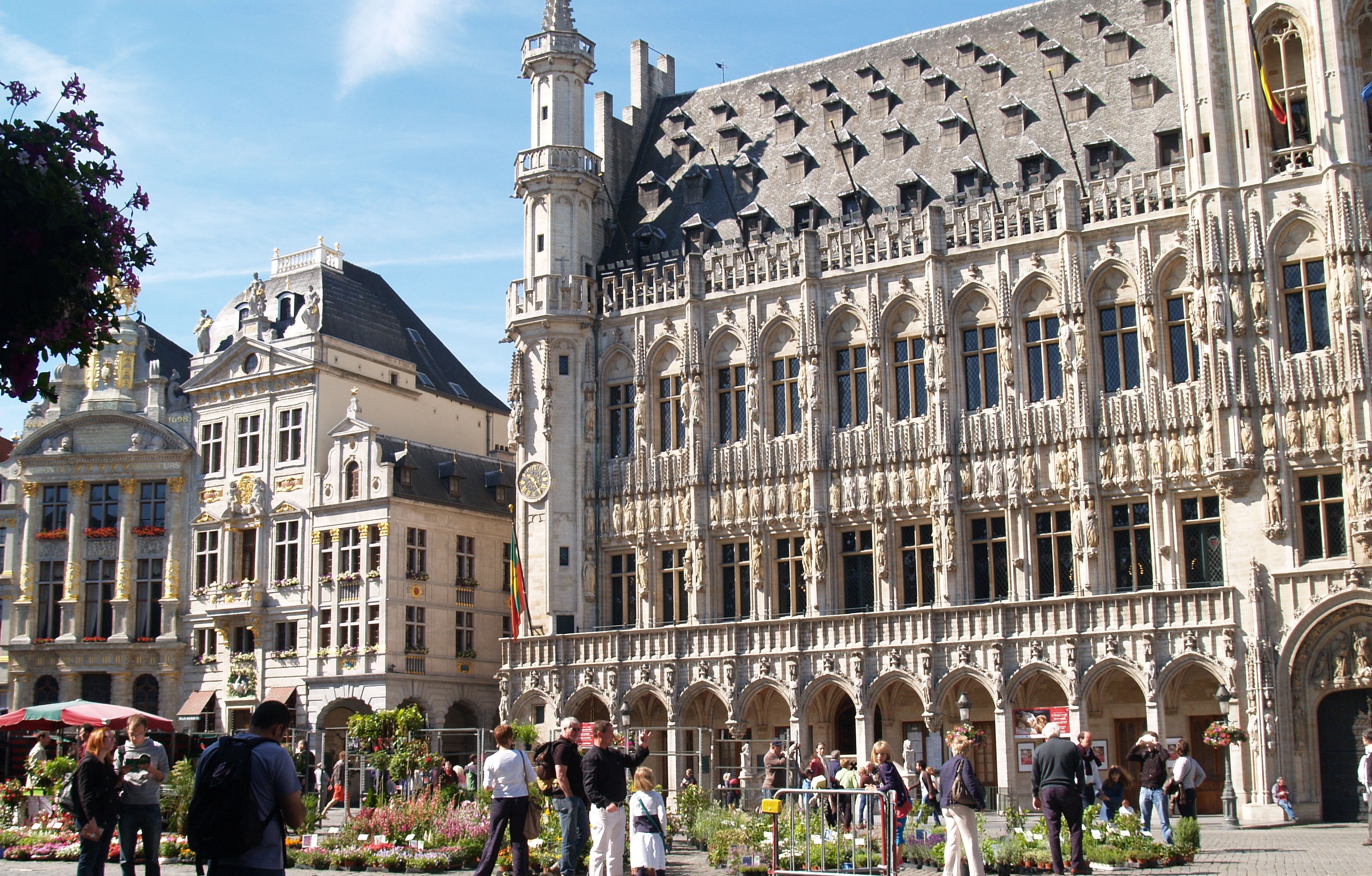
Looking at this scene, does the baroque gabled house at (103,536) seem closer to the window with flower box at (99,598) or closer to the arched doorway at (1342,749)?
the window with flower box at (99,598)

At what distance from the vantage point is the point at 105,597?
48.6 meters

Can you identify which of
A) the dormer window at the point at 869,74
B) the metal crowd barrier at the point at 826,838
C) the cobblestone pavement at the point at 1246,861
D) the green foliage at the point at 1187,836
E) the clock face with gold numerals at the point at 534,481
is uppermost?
the dormer window at the point at 869,74

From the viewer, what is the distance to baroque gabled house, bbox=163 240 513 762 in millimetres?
43531

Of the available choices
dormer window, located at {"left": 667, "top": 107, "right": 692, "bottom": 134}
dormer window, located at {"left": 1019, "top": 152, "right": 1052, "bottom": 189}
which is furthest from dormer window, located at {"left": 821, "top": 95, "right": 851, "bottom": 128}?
dormer window, located at {"left": 1019, "top": 152, "right": 1052, "bottom": 189}

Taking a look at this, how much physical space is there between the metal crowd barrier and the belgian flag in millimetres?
21937

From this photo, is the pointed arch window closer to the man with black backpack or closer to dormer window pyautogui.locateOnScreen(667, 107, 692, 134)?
dormer window pyautogui.locateOnScreen(667, 107, 692, 134)

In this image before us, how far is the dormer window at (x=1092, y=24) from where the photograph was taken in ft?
131

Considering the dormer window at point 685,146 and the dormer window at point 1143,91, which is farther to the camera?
the dormer window at point 685,146

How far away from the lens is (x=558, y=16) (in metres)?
44.3

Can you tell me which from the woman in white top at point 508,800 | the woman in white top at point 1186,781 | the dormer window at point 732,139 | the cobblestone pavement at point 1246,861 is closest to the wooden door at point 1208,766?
the cobblestone pavement at point 1246,861

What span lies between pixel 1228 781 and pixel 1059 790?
1392 centimetres

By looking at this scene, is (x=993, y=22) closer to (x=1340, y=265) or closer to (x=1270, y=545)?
(x=1340, y=265)

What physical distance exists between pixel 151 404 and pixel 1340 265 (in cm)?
3713

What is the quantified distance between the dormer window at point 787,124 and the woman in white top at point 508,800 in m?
32.6
